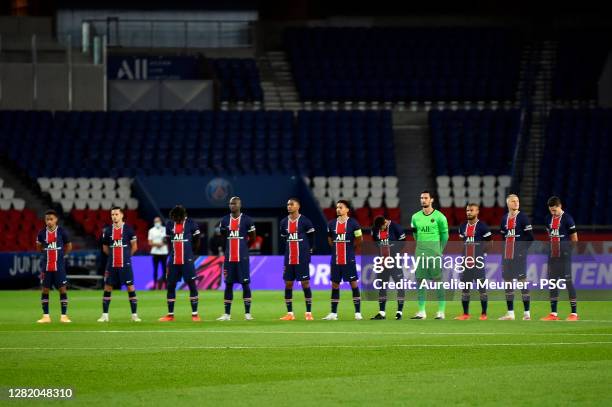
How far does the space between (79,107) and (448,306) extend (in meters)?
20.7

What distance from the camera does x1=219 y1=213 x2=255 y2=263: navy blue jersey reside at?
2069cm

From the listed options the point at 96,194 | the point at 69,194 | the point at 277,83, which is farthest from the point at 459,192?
the point at 69,194

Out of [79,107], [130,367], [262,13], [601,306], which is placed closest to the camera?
[130,367]

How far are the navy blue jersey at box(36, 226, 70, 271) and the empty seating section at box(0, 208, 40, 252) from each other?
564 inches

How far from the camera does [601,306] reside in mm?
24219

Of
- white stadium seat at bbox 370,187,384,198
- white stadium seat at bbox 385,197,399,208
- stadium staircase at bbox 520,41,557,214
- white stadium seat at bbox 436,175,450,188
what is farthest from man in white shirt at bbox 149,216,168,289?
stadium staircase at bbox 520,41,557,214

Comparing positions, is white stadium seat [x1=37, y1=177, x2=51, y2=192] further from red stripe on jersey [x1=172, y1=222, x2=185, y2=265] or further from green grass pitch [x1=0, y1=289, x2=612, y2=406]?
red stripe on jersey [x1=172, y1=222, x2=185, y2=265]

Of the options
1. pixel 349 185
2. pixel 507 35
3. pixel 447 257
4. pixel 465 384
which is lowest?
pixel 465 384

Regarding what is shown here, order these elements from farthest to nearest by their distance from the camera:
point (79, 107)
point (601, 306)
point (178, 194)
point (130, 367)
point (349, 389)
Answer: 1. point (79, 107)
2. point (178, 194)
3. point (601, 306)
4. point (130, 367)
5. point (349, 389)

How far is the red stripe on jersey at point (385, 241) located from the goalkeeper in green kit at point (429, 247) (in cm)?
70

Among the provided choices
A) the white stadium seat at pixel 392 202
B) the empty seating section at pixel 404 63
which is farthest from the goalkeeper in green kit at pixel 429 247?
the empty seating section at pixel 404 63

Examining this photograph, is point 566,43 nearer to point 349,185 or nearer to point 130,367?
point 349,185

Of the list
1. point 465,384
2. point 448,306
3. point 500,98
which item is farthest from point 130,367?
point 500,98

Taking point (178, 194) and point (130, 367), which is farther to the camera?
point (178, 194)
